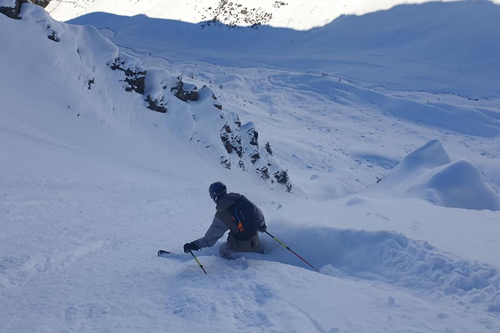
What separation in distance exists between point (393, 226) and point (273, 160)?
10.9m

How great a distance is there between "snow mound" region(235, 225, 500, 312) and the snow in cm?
2

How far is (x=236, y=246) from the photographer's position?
5.05 metres

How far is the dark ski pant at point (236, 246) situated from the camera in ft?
16.5

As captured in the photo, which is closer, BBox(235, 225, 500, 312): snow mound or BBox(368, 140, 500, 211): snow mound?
BBox(235, 225, 500, 312): snow mound

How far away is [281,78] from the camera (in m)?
32.7

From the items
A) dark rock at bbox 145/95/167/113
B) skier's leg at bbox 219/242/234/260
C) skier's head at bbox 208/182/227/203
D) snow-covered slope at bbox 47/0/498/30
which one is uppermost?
snow-covered slope at bbox 47/0/498/30

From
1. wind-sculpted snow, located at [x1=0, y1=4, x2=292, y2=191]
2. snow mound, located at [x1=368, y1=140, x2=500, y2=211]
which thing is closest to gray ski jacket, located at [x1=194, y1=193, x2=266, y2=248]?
snow mound, located at [x1=368, y1=140, x2=500, y2=211]

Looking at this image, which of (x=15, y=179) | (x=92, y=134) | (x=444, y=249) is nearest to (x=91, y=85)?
(x=92, y=134)

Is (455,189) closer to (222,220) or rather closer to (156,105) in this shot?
(222,220)

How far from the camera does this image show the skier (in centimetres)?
473

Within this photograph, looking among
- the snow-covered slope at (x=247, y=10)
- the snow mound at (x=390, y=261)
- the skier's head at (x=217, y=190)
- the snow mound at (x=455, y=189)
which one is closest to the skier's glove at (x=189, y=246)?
the skier's head at (x=217, y=190)

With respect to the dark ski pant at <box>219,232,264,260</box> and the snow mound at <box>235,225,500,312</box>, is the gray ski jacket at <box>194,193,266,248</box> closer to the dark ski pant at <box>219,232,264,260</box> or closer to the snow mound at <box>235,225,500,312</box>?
the dark ski pant at <box>219,232,264,260</box>

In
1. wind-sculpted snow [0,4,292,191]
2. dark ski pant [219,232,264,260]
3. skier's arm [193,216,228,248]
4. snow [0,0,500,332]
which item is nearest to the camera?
snow [0,0,500,332]

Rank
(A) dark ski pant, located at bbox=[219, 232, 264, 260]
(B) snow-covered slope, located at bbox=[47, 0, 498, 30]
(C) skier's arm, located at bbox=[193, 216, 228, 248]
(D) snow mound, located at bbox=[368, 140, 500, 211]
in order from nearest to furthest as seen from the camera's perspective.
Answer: (C) skier's arm, located at bbox=[193, 216, 228, 248], (A) dark ski pant, located at bbox=[219, 232, 264, 260], (D) snow mound, located at bbox=[368, 140, 500, 211], (B) snow-covered slope, located at bbox=[47, 0, 498, 30]
